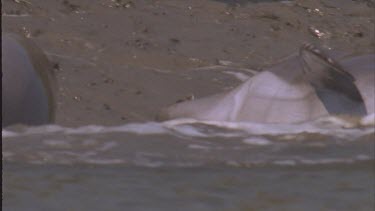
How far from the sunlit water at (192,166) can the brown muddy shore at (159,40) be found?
4.14 feet

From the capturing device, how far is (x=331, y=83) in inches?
191

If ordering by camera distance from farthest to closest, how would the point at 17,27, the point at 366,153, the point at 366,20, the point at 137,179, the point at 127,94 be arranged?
the point at 366,20
the point at 17,27
the point at 127,94
the point at 366,153
the point at 137,179

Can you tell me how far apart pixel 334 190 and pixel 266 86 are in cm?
147

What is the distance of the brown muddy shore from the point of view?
6.71m

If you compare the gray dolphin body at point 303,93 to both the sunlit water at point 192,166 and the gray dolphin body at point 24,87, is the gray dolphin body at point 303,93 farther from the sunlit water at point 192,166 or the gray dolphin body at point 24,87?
the gray dolphin body at point 24,87

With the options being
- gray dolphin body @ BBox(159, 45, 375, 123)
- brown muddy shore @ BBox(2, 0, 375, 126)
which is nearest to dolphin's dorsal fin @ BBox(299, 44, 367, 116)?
gray dolphin body @ BBox(159, 45, 375, 123)

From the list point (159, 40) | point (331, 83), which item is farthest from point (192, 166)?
point (159, 40)

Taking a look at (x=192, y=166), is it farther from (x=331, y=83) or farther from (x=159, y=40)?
(x=159, y=40)

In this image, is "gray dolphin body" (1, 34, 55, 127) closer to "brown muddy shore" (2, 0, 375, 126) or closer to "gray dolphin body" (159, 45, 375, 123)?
"gray dolphin body" (159, 45, 375, 123)

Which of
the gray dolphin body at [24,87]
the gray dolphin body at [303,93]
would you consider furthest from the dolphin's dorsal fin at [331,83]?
the gray dolphin body at [24,87]

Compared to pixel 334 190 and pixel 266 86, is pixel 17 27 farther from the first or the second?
pixel 334 190

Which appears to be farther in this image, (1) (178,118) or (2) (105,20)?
(2) (105,20)

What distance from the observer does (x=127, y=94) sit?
6727 mm

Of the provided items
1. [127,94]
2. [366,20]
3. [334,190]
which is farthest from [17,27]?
[334,190]
